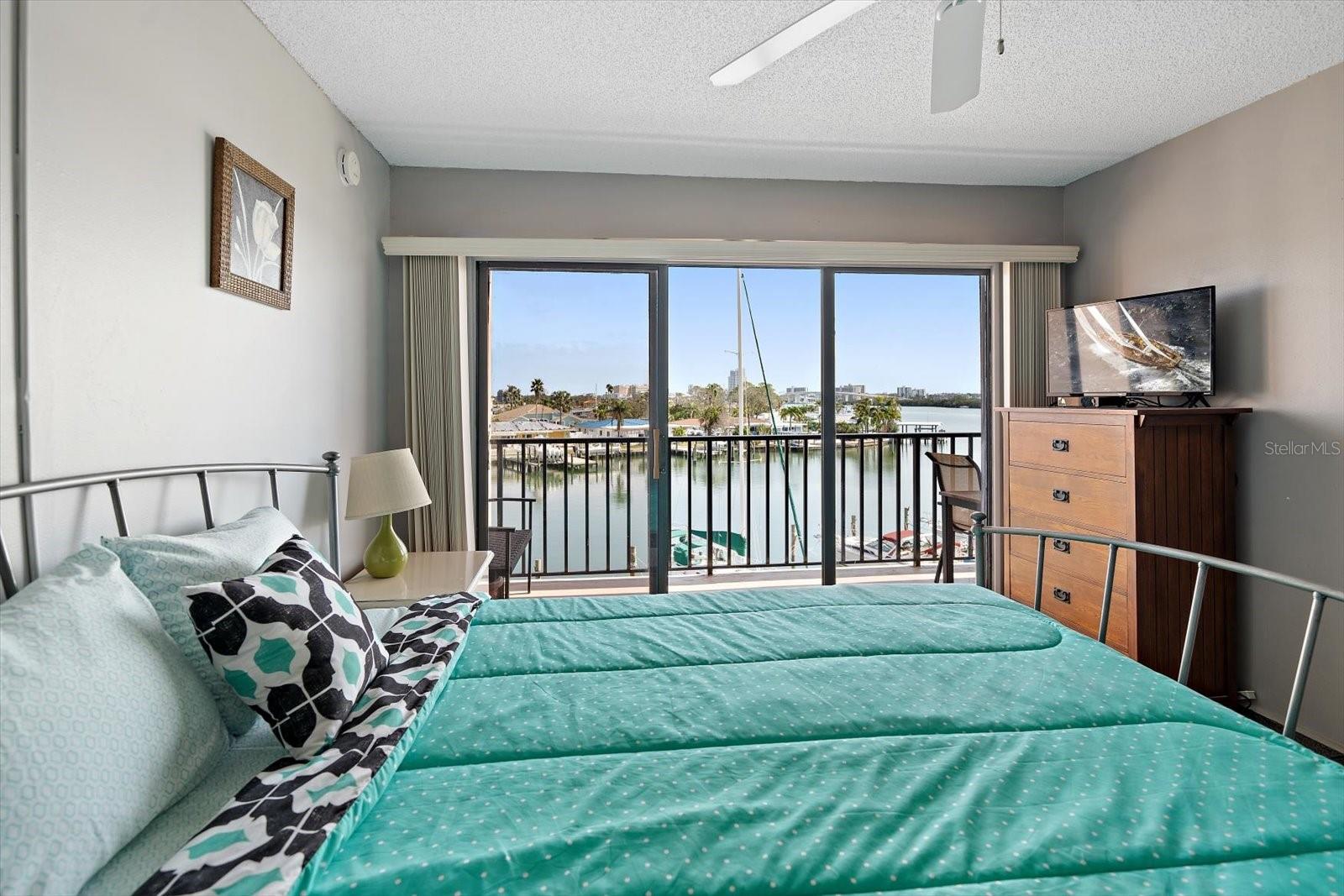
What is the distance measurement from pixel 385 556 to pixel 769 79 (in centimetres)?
245

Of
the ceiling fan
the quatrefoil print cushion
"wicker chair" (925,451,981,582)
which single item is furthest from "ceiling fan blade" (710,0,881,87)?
"wicker chair" (925,451,981,582)

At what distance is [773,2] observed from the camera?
6.98 feet

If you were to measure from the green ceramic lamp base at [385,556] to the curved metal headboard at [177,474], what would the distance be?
5.3 inches

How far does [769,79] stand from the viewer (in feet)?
8.61

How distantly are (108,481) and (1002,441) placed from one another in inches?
148

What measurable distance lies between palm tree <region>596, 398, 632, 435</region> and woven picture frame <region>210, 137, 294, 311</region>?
1.82m

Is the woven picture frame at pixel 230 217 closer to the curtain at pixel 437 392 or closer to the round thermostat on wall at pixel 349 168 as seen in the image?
the round thermostat on wall at pixel 349 168

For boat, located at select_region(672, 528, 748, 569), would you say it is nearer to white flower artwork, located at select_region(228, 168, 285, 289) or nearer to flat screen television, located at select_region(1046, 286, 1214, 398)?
flat screen television, located at select_region(1046, 286, 1214, 398)

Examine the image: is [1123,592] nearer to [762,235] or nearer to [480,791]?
[762,235]

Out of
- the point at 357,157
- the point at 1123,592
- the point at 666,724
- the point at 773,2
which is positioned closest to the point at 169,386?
the point at 666,724

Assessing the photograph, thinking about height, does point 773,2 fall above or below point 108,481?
above

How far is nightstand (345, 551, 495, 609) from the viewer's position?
2.57m

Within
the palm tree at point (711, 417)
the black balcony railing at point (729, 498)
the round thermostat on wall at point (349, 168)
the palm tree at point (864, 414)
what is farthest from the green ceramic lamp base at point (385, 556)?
the palm tree at point (864, 414)

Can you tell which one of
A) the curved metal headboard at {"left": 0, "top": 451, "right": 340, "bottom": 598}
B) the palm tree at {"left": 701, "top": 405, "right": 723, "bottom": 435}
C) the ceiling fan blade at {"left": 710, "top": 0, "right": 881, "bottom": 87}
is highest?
the ceiling fan blade at {"left": 710, "top": 0, "right": 881, "bottom": 87}
